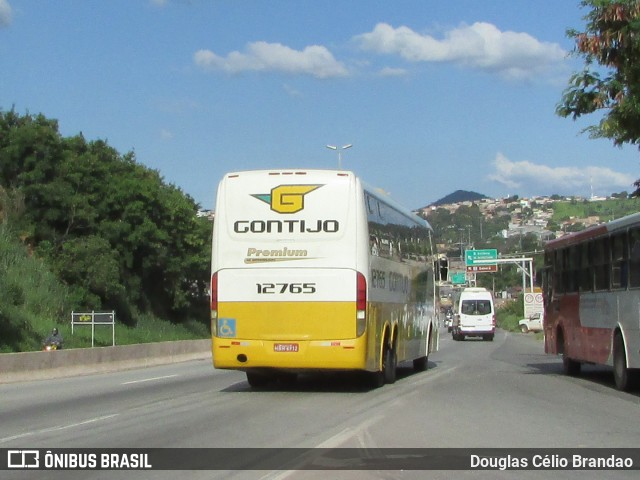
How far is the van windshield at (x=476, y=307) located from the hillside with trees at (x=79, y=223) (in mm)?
17151

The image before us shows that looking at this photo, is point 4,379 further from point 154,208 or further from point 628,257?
point 154,208

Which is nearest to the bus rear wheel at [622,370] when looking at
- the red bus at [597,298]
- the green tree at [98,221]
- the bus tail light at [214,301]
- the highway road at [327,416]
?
the red bus at [597,298]

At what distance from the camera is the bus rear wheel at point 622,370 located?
17.7 m

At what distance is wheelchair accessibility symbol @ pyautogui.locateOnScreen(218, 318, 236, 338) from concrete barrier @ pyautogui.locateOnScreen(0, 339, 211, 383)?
9.97 m

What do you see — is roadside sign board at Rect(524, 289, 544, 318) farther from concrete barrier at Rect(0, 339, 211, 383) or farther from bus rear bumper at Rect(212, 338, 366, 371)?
bus rear bumper at Rect(212, 338, 366, 371)

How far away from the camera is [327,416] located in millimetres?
13859

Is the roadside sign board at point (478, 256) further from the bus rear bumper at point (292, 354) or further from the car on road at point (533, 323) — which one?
the bus rear bumper at point (292, 354)

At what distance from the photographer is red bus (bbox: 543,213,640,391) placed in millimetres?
17156

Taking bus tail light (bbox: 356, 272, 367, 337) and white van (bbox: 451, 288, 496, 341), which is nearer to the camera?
bus tail light (bbox: 356, 272, 367, 337)

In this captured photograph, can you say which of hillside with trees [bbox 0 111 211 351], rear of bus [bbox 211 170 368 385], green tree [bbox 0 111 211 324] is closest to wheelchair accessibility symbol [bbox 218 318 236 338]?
rear of bus [bbox 211 170 368 385]

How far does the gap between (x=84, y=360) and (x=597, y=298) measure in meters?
16.0

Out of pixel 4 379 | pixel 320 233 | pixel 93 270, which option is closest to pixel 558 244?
pixel 320 233

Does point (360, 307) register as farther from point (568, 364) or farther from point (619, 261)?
point (568, 364)

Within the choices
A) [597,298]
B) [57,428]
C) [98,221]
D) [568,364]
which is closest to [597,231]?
[597,298]
